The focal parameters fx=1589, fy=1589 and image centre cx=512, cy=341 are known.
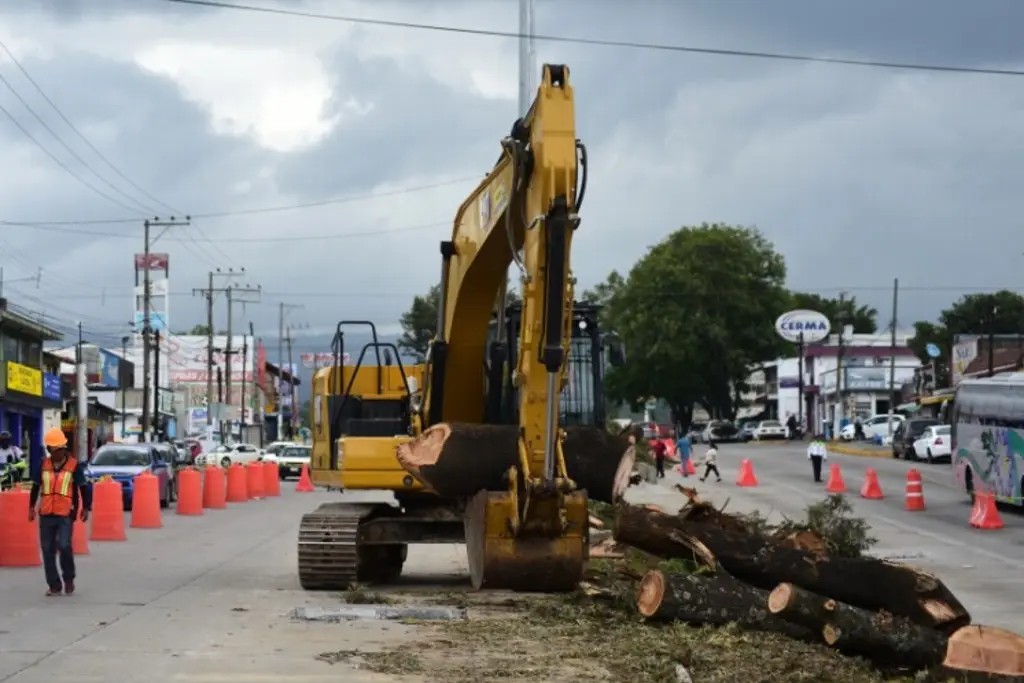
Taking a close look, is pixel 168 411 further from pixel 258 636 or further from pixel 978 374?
pixel 258 636

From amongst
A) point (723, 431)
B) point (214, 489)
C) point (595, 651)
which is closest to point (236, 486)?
point (214, 489)

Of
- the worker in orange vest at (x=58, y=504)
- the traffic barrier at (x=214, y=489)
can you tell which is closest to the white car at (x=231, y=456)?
the traffic barrier at (x=214, y=489)

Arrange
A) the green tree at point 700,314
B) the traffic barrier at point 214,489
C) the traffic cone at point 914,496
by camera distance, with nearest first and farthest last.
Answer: the traffic cone at point 914,496 → the traffic barrier at point 214,489 → the green tree at point 700,314

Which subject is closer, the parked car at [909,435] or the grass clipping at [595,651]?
the grass clipping at [595,651]

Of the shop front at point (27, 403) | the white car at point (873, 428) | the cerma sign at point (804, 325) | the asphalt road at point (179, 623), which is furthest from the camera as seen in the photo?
the cerma sign at point (804, 325)

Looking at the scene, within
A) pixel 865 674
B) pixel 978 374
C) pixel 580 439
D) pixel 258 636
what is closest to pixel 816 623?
pixel 865 674

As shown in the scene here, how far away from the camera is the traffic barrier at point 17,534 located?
20.0 metres

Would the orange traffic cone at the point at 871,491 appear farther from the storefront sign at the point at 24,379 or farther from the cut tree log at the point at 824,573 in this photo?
the storefront sign at the point at 24,379

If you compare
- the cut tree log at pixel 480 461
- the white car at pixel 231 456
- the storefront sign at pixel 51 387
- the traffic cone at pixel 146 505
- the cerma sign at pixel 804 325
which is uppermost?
the cerma sign at pixel 804 325

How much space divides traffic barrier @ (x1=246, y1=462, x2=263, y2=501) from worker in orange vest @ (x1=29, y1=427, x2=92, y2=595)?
26.1 m

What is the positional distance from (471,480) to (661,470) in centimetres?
4094

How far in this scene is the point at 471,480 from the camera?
14.2 meters

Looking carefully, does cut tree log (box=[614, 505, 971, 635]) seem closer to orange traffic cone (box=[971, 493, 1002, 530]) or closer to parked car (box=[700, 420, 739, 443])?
orange traffic cone (box=[971, 493, 1002, 530])

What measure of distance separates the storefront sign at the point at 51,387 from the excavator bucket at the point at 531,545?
53.6 meters
